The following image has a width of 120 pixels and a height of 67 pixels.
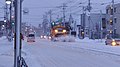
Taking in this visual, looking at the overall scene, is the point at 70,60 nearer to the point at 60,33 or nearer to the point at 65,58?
the point at 65,58

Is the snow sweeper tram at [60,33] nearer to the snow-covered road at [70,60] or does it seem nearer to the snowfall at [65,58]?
the snowfall at [65,58]

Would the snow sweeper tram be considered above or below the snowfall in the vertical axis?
above

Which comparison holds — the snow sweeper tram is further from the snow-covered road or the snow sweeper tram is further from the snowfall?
the snow-covered road

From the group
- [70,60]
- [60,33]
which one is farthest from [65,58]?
[60,33]

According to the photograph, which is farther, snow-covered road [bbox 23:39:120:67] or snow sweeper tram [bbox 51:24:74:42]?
snow sweeper tram [bbox 51:24:74:42]

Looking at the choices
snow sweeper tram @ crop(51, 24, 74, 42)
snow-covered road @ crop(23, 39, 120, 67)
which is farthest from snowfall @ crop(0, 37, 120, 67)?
snow sweeper tram @ crop(51, 24, 74, 42)

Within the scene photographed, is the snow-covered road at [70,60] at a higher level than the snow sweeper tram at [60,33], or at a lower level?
lower

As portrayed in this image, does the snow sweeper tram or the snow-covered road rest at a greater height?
the snow sweeper tram

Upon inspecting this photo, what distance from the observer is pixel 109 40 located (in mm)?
69500

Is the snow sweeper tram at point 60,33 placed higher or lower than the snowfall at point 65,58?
higher

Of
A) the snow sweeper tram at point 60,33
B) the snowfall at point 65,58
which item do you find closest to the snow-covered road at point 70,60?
the snowfall at point 65,58

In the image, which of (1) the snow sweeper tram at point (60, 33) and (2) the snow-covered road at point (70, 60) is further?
(1) the snow sweeper tram at point (60, 33)

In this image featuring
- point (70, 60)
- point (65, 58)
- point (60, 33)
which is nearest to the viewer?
point (70, 60)

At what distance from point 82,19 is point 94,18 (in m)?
5.66
